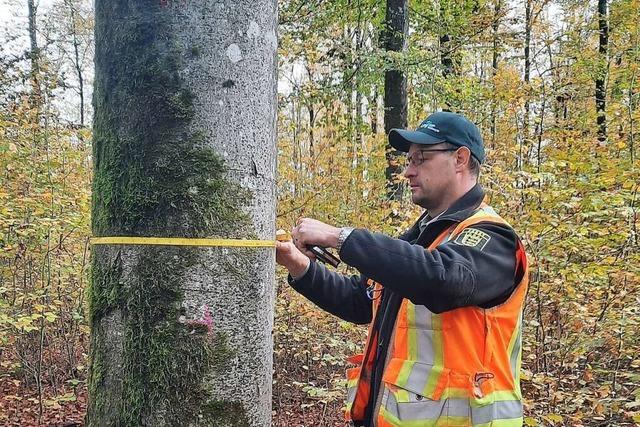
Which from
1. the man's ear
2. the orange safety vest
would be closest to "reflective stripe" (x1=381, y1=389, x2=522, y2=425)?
the orange safety vest

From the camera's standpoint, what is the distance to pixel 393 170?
922 cm

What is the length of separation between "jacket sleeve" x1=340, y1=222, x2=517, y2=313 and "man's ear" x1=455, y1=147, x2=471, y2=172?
1.34ft

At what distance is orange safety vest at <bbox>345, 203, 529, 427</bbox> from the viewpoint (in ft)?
6.51

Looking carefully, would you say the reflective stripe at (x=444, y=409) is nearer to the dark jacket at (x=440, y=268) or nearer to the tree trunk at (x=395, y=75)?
the dark jacket at (x=440, y=268)

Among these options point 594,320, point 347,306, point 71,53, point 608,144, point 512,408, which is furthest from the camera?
point 71,53

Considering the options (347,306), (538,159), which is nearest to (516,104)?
(538,159)

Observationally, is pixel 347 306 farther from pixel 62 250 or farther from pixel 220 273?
pixel 62 250

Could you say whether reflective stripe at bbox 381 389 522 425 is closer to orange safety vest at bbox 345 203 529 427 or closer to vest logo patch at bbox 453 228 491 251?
orange safety vest at bbox 345 203 529 427

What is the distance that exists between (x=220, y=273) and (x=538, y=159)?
6233 millimetres

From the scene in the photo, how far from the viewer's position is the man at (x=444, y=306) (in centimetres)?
195

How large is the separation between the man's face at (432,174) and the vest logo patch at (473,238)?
35cm

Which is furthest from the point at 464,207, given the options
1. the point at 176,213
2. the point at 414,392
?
the point at 176,213

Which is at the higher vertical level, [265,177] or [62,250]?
[265,177]

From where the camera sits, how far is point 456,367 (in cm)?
200
